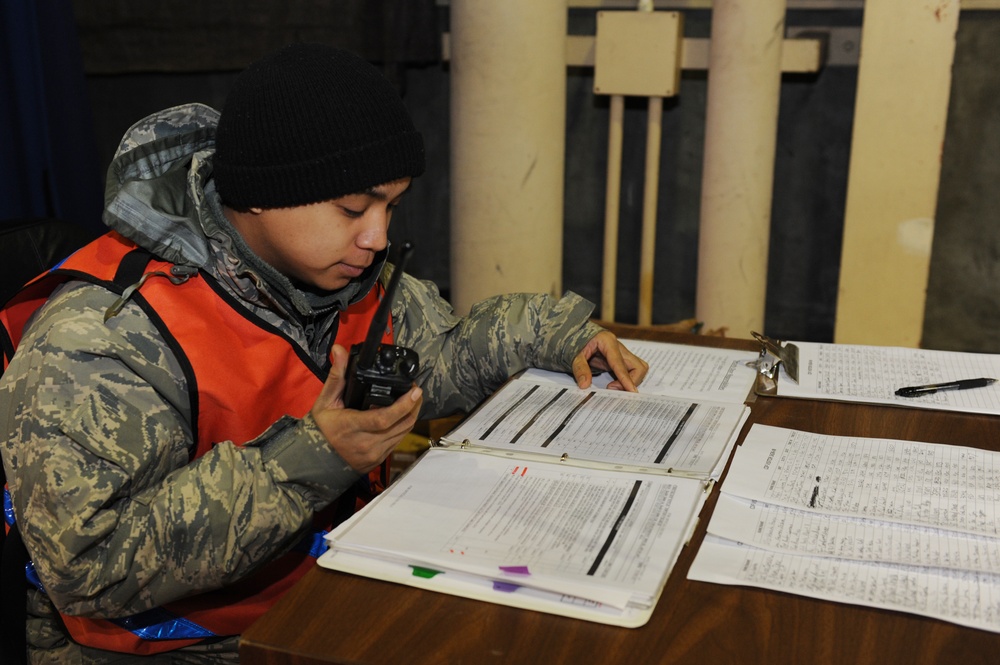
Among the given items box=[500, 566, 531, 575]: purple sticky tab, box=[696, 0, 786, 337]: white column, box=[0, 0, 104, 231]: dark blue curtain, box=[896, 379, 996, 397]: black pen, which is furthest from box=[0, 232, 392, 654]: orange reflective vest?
box=[696, 0, 786, 337]: white column

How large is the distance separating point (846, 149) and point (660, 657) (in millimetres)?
2341

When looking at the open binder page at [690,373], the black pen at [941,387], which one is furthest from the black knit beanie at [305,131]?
the black pen at [941,387]

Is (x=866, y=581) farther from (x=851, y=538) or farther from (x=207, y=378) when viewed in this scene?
(x=207, y=378)

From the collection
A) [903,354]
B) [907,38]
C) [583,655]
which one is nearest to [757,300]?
[907,38]

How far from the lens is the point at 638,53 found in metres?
2.57

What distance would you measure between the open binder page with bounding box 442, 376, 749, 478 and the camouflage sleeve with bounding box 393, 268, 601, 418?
0.22ft

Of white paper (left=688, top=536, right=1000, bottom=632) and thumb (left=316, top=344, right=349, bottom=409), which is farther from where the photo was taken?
thumb (left=316, top=344, right=349, bottom=409)

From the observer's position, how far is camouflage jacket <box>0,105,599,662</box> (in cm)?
85

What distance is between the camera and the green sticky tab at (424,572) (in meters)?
0.80

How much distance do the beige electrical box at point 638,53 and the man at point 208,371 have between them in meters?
1.50

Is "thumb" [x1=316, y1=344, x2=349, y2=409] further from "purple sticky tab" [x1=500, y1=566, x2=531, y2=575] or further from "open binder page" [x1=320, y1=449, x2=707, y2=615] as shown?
"purple sticky tab" [x1=500, y1=566, x2=531, y2=575]

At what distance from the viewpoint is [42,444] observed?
33.9 inches

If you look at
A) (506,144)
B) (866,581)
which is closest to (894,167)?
(506,144)

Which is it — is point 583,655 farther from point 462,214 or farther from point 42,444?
point 462,214
